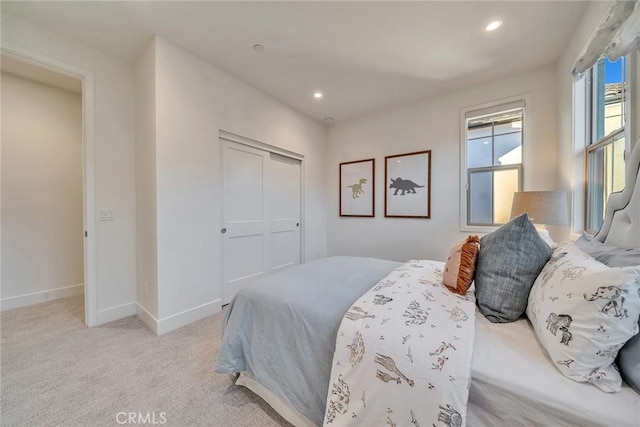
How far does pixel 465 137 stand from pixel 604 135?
1.25 m

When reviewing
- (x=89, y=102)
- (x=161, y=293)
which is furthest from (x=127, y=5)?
(x=161, y=293)

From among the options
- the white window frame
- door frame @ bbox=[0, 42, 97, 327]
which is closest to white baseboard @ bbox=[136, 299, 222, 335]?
door frame @ bbox=[0, 42, 97, 327]

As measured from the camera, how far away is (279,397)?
118cm

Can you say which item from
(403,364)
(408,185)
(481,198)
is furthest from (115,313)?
(481,198)

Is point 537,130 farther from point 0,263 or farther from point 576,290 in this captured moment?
point 0,263

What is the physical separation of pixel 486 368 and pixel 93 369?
2.33 m

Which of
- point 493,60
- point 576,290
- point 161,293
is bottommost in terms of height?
A: point 161,293

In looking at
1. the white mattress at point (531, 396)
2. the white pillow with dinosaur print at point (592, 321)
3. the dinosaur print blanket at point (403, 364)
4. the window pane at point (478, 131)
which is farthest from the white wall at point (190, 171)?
the window pane at point (478, 131)

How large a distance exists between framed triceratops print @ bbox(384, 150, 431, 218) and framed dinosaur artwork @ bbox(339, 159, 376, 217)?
25 centimetres

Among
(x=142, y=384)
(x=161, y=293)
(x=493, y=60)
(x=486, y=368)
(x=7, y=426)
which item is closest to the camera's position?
(x=486, y=368)

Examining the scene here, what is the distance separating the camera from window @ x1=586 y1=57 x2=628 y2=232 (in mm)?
1576

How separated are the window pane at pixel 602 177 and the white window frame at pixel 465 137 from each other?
0.68m

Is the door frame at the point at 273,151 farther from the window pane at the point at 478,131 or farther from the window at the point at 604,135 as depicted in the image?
the window at the point at 604,135

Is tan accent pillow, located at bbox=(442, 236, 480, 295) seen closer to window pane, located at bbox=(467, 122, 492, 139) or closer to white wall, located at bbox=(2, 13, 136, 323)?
window pane, located at bbox=(467, 122, 492, 139)
